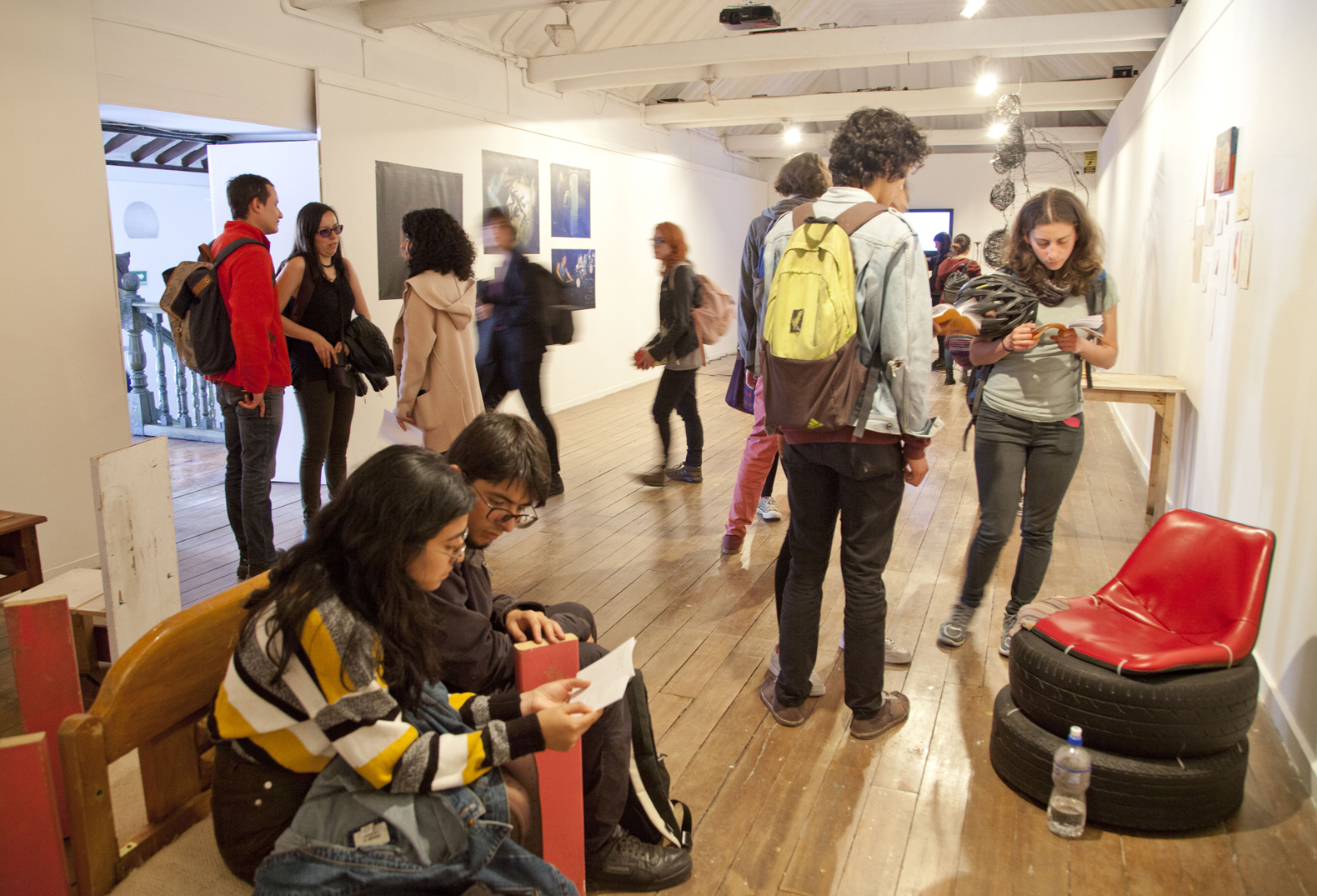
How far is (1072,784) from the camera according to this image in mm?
2232

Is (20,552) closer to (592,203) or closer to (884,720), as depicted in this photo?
(884,720)

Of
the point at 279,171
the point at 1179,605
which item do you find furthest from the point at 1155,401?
the point at 279,171

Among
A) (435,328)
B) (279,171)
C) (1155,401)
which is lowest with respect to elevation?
(1155,401)

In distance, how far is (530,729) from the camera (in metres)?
1.53

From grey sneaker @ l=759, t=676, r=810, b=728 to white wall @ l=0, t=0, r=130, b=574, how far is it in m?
3.21

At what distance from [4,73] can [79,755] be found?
140 inches

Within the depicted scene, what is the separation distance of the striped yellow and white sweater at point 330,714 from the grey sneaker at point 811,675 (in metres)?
1.56

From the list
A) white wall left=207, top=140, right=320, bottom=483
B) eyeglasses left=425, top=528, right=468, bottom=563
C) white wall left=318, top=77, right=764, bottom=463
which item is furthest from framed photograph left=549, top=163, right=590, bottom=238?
eyeglasses left=425, top=528, right=468, bottom=563

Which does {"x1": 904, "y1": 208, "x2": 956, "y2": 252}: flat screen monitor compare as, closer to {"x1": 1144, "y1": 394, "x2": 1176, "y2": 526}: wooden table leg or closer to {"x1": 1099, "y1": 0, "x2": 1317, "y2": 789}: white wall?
{"x1": 1099, "y1": 0, "x2": 1317, "y2": 789}: white wall

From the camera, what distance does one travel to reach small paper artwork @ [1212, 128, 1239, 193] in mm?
3884

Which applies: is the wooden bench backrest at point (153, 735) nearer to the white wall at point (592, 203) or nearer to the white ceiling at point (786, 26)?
the white wall at point (592, 203)

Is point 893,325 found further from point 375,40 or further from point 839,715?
point 375,40

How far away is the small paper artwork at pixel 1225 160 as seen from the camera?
12.7ft

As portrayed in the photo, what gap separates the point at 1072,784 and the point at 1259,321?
1.93 metres
